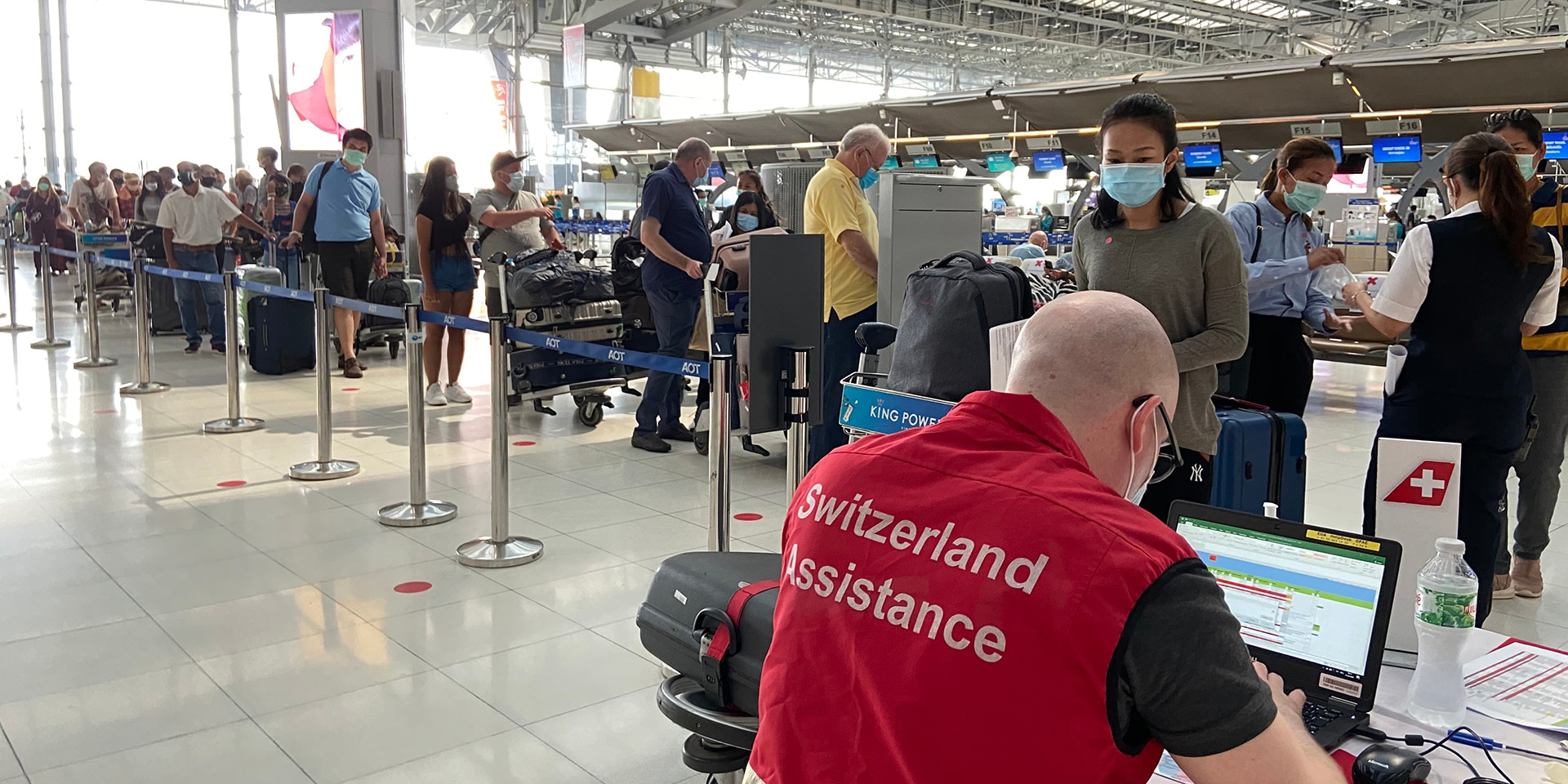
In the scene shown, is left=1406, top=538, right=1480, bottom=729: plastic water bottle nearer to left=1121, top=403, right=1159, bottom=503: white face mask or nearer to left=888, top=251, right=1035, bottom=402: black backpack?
left=1121, top=403, right=1159, bottom=503: white face mask

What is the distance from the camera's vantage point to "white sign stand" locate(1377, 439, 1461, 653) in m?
1.89

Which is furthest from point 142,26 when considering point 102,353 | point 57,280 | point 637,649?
point 637,649

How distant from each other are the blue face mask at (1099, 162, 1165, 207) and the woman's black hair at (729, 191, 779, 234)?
15.3 ft

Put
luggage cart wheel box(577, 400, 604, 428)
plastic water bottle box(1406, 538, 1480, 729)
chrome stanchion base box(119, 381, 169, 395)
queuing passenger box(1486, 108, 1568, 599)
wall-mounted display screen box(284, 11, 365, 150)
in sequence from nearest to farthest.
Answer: plastic water bottle box(1406, 538, 1480, 729) → queuing passenger box(1486, 108, 1568, 599) → luggage cart wheel box(577, 400, 604, 428) → chrome stanchion base box(119, 381, 169, 395) → wall-mounted display screen box(284, 11, 365, 150)

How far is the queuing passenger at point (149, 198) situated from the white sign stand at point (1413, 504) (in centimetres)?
1229

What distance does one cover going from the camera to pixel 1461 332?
3.22 metres

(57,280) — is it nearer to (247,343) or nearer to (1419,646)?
(247,343)

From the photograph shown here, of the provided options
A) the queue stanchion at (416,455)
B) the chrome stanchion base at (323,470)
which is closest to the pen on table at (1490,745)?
the queue stanchion at (416,455)

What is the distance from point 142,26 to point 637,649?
2374 centimetres

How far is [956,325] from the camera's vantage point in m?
3.19

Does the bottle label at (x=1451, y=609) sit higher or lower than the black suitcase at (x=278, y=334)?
higher

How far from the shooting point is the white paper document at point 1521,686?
1.66m

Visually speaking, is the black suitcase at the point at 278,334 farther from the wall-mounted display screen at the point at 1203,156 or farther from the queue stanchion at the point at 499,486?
the wall-mounted display screen at the point at 1203,156

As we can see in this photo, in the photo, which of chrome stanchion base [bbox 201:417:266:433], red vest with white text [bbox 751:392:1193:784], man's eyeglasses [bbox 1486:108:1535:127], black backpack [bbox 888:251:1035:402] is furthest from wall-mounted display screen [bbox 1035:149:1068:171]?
red vest with white text [bbox 751:392:1193:784]
